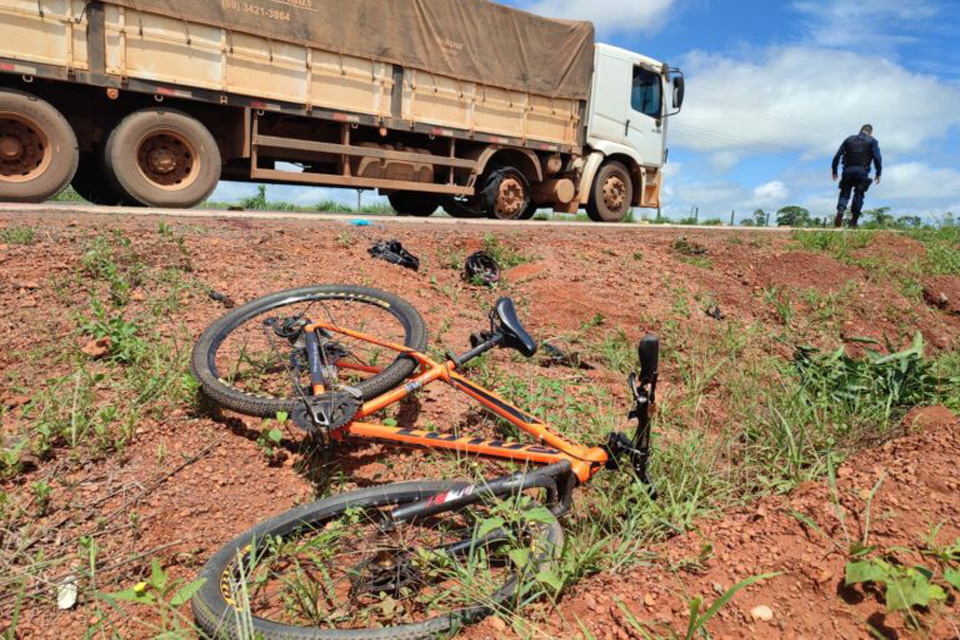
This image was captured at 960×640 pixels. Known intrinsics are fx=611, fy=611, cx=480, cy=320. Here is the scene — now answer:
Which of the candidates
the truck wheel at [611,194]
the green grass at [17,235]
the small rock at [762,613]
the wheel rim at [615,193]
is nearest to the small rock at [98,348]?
the green grass at [17,235]

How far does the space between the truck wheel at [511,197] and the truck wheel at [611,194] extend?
1.56 metres

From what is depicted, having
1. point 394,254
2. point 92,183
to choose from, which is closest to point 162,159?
point 92,183

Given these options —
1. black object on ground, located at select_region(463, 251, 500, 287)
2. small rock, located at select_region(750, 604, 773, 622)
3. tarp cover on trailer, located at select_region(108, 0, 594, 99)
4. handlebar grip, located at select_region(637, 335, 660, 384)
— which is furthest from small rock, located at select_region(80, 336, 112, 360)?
tarp cover on trailer, located at select_region(108, 0, 594, 99)

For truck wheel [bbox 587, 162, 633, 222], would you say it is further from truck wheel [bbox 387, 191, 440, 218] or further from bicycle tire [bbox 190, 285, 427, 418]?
bicycle tire [bbox 190, 285, 427, 418]

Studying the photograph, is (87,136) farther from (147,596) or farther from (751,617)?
(751,617)

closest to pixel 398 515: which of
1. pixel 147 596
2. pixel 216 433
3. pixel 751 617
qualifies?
pixel 147 596

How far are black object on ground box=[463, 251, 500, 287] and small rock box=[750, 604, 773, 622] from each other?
4.06m

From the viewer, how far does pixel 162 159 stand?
24.9ft

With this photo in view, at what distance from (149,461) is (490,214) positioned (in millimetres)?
8822

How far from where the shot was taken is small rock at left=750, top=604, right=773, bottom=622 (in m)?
1.66

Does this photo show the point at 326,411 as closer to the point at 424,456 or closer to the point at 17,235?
the point at 424,456

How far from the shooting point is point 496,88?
1073 centimetres

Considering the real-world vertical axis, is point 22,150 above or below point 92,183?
above

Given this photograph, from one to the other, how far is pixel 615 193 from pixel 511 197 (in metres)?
2.61
